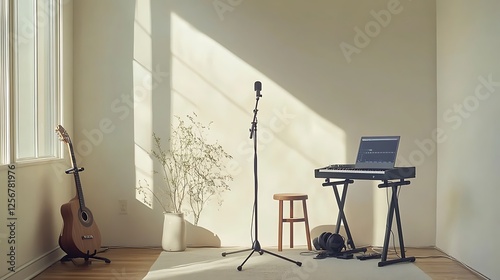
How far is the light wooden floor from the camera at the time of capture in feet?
14.2

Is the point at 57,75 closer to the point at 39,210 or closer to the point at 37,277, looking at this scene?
the point at 39,210

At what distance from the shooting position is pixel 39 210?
452 centimetres

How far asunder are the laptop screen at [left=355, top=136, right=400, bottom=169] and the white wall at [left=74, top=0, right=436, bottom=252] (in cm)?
55

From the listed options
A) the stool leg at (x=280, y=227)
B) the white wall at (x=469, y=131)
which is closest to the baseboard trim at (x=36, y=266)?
the stool leg at (x=280, y=227)

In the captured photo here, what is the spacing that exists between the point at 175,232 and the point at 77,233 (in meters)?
0.91

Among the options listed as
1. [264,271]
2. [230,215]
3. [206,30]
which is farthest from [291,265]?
[206,30]

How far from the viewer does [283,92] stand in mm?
5465

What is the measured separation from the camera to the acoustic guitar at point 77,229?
4.54 meters

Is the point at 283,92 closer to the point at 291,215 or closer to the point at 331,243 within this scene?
the point at 291,215

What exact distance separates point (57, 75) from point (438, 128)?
3.44 m

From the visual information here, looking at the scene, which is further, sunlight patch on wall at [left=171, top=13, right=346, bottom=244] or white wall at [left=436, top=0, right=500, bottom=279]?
sunlight patch on wall at [left=171, top=13, right=346, bottom=244]

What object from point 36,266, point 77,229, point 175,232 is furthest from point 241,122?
point 36,266

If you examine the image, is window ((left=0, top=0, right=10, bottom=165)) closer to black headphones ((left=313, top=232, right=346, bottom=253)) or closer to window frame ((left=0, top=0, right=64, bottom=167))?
window frame ((left=0, top=0, right=64, bottom=167))

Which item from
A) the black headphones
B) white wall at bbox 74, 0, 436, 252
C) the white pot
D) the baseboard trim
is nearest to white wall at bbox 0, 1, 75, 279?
the baseboard trim
